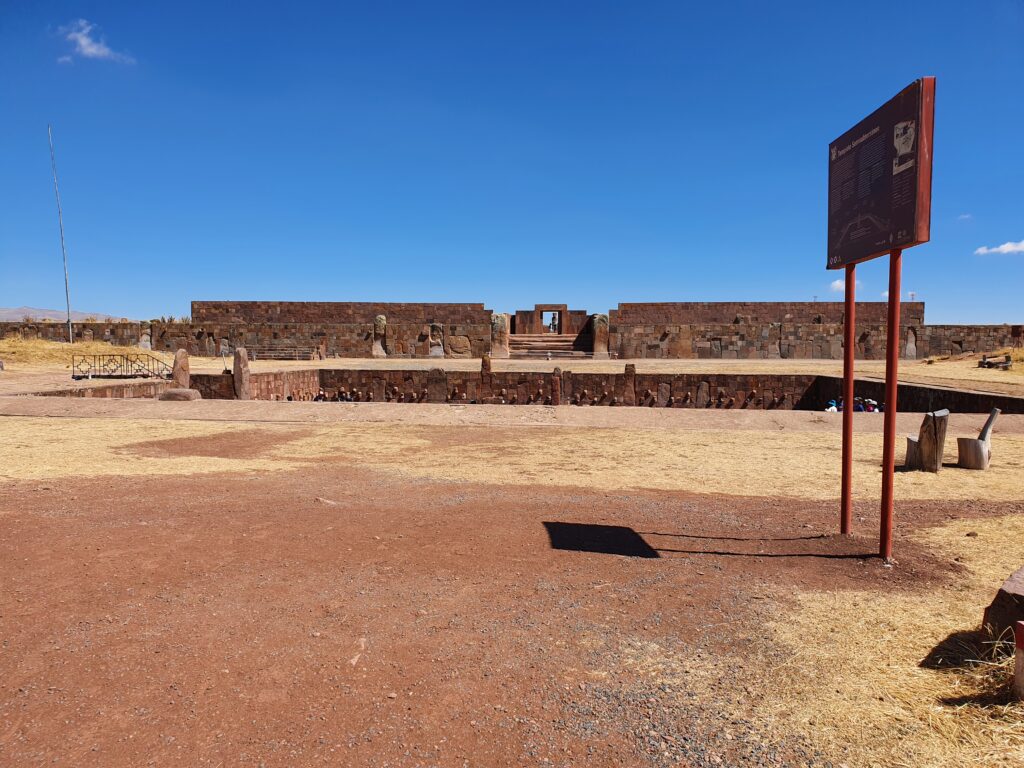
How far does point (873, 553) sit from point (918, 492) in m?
2.23

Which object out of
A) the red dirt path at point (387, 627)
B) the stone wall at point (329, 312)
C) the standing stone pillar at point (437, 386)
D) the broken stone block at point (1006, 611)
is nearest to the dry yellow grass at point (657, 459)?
the red dirt path at point (387, 627)

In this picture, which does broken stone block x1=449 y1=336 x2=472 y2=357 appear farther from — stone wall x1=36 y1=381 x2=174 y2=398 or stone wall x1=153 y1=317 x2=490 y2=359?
stone wall x1=36 y1=381 x2=174 y2=398

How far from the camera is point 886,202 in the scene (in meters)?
3.56

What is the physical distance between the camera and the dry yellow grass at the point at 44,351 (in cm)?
2070

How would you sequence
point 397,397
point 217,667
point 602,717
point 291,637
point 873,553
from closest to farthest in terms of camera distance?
point 602,717
point 217,667
point 291,637
point 873,553
point 397,397

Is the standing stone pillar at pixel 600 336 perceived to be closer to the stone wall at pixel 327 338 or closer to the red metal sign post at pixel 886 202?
the stone wall at pixel 327 338

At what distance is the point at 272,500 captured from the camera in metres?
5.14

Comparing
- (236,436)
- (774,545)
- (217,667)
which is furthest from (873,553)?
(236,436)

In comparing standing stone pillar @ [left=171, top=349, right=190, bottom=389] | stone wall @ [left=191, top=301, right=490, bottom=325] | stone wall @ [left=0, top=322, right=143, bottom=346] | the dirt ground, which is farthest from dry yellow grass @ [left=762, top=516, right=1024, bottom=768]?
stone wall @ [left=0, top=322, right=143, bottom=346]

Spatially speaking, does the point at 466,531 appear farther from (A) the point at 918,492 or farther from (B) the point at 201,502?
(A) the point at 918,492

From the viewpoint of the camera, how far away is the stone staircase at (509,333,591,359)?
25000 mm

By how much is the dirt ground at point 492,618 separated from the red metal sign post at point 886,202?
83cm

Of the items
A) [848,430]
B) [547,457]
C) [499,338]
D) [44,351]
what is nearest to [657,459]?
[547,457]

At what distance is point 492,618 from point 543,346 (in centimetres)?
2468
